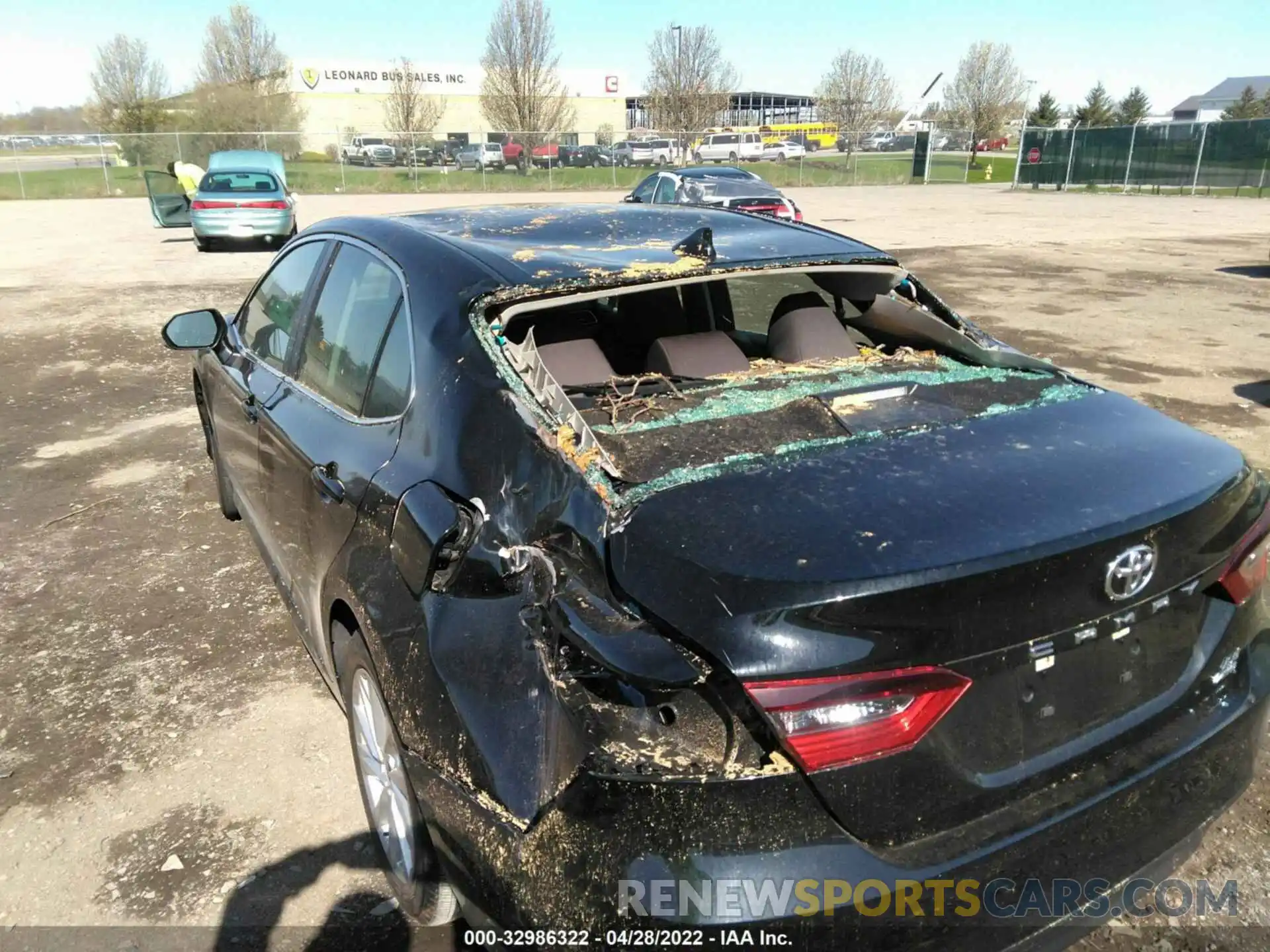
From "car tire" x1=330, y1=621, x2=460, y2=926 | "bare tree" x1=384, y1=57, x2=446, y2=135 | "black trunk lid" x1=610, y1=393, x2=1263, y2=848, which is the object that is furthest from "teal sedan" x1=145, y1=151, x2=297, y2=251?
"bare tree" x1=384, y1=57, x2=446, y2=135

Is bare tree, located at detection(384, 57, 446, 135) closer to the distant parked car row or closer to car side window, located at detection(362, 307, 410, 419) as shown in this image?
the distant parked car row

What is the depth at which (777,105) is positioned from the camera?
102 m

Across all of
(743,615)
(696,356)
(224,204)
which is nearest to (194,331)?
(696,356)

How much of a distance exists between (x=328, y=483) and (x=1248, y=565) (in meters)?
2.31

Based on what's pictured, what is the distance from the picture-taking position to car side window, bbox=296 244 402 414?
2629 mm

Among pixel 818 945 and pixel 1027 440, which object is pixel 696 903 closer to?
pixel 818 945

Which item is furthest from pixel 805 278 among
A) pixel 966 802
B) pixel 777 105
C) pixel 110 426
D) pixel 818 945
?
pixel 777 105

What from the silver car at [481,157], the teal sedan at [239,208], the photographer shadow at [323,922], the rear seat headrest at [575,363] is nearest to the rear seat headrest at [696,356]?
the rear seat headrest at [575,363]

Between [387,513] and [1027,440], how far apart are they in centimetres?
154

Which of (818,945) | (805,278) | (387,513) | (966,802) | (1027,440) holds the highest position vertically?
(805,278)

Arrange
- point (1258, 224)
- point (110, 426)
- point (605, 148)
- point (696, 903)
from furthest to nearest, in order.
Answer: point (605, 148) → point (1258, 224) → point (110, 426) → point (696, 903)

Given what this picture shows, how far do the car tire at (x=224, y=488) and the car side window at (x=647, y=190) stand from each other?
38.2ft

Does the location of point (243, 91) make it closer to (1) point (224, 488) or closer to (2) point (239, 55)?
(2) point (239, 55)

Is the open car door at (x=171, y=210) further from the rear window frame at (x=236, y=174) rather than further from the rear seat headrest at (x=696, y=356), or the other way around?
the rear seat headrest at (x=696, y=356)
